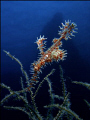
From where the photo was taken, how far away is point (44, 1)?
A: 505cm

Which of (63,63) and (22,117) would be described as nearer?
(63,63)

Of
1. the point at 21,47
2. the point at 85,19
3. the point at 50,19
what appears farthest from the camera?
the point at 21,47

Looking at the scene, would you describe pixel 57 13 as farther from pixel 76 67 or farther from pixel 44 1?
pixel 76 67

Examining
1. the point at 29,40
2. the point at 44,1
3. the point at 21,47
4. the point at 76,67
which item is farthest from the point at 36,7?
the point at 76,67

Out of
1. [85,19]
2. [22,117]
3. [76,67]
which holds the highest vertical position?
[85,19]

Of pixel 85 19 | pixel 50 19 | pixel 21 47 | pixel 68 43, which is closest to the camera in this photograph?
pixel 85 19

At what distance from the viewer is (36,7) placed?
205 inches

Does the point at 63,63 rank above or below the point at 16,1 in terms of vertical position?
below

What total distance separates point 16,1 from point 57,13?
2095 millimetres

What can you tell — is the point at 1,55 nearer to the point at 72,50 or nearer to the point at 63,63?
the point at 63,63

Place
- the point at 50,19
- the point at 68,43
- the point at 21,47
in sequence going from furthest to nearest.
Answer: the point at 21,47
the point at 50,19
the point at 68,43

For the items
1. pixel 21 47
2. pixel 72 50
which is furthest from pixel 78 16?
pixel 21 47

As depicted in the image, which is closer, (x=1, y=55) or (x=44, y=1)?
(x=44, y=1)

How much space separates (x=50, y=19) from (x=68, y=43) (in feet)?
4.61
